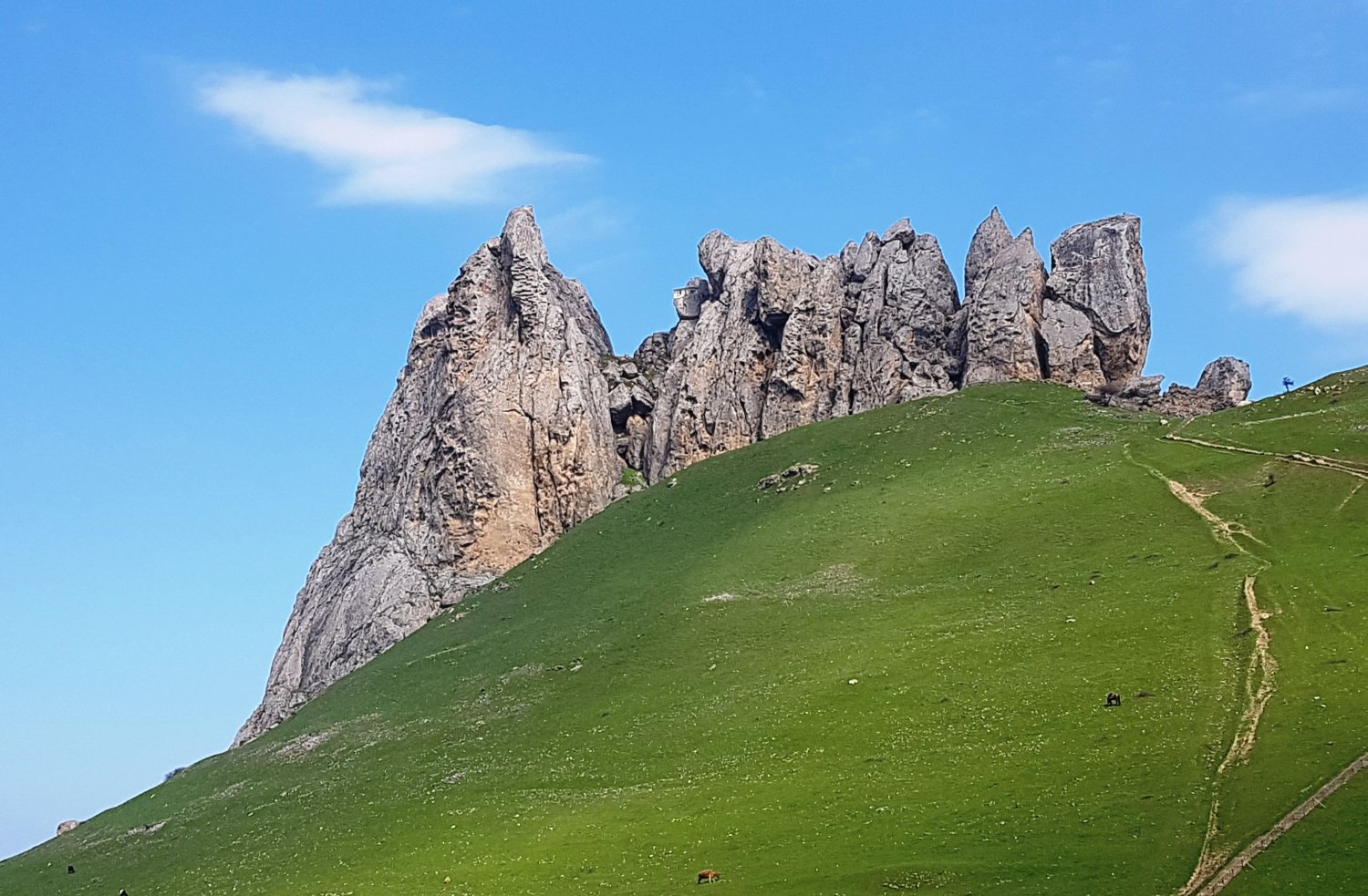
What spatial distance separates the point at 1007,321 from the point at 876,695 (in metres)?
49.5

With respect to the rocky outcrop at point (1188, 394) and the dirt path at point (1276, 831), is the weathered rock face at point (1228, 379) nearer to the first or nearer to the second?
the rocky outcrop at point (1188, 394)

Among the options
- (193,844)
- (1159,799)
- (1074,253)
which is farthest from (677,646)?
(1074,253)

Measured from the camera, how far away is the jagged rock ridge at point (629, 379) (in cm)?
10775

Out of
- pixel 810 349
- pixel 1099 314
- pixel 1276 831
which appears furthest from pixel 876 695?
pixel 810 349

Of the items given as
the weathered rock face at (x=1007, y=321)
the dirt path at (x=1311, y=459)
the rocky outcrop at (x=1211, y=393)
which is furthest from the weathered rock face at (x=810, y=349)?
the dirt path at (x=1311, y=459)

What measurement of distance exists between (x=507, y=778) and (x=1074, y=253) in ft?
215

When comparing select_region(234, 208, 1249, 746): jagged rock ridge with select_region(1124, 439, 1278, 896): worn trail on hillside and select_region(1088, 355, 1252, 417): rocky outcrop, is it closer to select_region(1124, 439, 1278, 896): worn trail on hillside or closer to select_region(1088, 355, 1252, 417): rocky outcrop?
select_region(1088, 355, 1252, 417): rocky outcrop

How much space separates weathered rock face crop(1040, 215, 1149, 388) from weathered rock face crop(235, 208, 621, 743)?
36712 millimetres

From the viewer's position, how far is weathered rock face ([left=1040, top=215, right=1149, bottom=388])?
10838 cm

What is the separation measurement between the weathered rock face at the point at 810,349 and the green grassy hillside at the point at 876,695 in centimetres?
794

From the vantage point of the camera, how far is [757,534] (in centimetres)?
9281

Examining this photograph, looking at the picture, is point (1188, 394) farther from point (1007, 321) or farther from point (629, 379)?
point (629, 379)

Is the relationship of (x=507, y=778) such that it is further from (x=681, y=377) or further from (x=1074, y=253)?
(x=1074, y=253)

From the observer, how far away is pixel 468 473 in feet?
358
